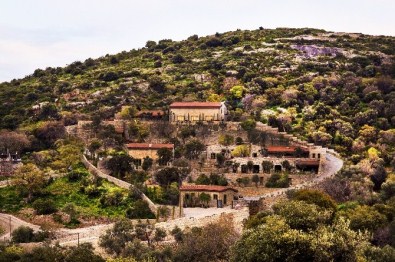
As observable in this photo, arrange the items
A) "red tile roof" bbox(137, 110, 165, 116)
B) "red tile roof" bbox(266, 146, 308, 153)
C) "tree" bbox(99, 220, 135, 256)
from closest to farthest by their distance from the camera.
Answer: "tree" bbox(99, 220, 135, 256) < "red tile roof" bbox(266, 146, 308, 153) < "red tile roof" bbox(137, 110, 165, 116)

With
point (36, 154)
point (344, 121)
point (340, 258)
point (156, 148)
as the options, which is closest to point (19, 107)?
point (36, 154)

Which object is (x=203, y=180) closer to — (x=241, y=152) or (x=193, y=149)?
(x=193, y=149)

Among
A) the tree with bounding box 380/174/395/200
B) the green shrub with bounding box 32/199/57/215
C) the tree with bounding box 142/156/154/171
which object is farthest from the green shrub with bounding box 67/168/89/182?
the tree with bounding box 380/174/395/200

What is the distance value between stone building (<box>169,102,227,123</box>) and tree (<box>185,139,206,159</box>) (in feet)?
34.2

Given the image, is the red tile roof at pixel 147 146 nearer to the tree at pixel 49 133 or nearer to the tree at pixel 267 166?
the tree at pixel 267 166

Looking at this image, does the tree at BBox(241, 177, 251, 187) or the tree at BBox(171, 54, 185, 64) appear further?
the tree at BBox(171, 54, 185, 64)

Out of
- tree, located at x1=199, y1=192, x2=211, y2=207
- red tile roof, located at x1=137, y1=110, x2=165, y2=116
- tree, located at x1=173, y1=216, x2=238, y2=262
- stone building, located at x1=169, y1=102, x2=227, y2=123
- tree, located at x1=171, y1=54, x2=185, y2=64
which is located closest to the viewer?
tree, located at x1=173, y1=216, x2=238, y2=262

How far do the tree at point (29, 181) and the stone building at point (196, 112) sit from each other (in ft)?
72.1

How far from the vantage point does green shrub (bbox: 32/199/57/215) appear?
58969 mm

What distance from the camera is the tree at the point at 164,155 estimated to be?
68.4 metres

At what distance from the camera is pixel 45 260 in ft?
145

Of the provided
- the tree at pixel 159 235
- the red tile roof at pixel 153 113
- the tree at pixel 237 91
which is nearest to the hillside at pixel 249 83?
the tree at pixel 237 91

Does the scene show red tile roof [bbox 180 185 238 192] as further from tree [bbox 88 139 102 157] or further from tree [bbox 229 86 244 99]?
tree [bbox 229 86 244 99]

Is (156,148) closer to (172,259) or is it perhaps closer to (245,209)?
(245,209)
